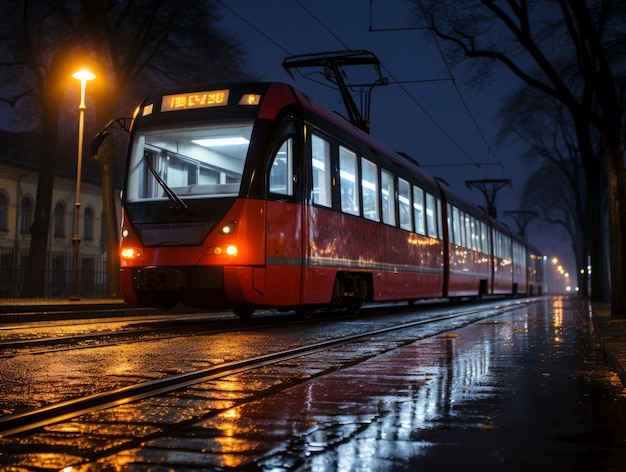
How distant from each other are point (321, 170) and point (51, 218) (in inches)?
1530

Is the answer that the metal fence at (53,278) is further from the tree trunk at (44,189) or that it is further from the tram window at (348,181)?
the tram window at (348,181)

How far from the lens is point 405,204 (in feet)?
63.4

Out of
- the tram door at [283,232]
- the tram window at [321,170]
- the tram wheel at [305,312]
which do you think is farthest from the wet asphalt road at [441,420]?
the tram wheel at [305,312]

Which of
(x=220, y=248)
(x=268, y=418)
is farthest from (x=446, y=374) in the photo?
(x=220, y=248)

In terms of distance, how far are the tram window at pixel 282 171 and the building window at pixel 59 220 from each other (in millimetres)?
40008

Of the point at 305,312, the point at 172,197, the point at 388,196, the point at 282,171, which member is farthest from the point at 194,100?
the point at 388,196

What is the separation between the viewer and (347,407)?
5.51 m

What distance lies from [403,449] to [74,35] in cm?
2593

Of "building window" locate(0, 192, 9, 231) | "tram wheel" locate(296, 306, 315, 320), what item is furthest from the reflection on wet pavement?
"building window" locate(0, 192, 9, 231)

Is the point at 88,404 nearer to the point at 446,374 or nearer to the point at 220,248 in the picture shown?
the point at 446,374

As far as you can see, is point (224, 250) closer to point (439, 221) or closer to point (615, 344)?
point (615, 344)

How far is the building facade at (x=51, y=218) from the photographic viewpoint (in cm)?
4188

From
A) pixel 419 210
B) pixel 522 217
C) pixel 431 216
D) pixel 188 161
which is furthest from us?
pixel 522 217

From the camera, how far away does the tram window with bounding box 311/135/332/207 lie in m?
13.3
